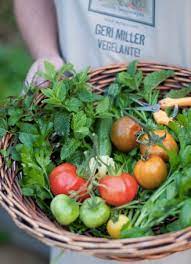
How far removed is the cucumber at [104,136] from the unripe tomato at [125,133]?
2 centimetres

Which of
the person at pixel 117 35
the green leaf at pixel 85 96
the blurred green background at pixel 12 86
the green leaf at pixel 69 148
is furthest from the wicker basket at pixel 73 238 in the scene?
the blurred green background at pixel 12 86

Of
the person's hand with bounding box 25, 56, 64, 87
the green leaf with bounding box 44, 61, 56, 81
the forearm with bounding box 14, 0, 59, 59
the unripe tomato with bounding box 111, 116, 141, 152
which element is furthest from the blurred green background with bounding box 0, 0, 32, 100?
the unripe tomato with bounding box 111, 116, 141, 152

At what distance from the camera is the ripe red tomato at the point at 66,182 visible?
1561 mm

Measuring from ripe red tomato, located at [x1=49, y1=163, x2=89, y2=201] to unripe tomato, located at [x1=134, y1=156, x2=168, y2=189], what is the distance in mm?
130

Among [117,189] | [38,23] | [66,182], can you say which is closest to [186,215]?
[117,189]

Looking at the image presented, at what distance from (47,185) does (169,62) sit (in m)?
0.47

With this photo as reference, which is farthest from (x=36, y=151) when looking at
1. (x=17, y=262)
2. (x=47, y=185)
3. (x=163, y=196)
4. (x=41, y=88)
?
(x=17, y=262)

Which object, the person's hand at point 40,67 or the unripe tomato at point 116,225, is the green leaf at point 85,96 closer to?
the person's hand at point 40,67

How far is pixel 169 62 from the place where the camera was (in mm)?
1792

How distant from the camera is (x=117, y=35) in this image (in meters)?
1.77

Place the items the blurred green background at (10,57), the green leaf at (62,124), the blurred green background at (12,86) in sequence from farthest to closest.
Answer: the blurred green background at (10,57) < the blurred green background at (12,86) < the green leaf at (62,124)

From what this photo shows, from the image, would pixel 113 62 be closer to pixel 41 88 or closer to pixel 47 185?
pixel 41 88

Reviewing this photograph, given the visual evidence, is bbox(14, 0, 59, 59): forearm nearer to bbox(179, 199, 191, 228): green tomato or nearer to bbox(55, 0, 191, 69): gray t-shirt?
bbox(55, 0, 191, 69): gray t-shirt

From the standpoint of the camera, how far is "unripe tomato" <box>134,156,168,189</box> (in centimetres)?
156
